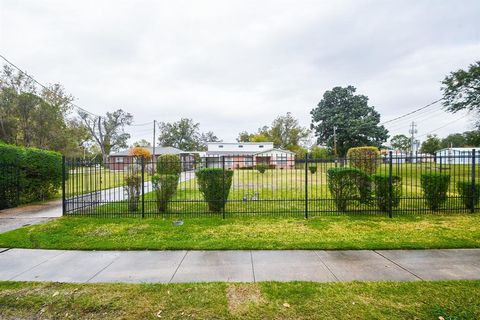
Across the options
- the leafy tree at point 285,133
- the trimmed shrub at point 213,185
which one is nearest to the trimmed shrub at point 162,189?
the trimmed shrub at point 213,185

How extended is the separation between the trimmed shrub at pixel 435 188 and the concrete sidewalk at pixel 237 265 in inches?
A: 144

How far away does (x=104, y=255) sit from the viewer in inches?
173

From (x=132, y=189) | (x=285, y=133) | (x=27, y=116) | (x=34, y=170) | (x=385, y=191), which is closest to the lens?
(x=385, y=191)

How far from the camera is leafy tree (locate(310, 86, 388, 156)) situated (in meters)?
40.1

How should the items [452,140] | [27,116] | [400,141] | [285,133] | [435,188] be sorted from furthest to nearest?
1. [400,141]
2. [452,140]
3. [285,133]
4. [27,116]
5. [435,188]

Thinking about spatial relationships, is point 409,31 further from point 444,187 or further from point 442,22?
point 444,187

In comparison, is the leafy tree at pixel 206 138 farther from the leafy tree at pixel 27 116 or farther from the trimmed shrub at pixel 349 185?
the trimmed shrub at pixel 349 185

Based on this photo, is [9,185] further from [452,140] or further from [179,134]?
[452,140]

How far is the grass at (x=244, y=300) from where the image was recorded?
8.48ft

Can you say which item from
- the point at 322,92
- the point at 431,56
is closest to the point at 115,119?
the point at 322,92

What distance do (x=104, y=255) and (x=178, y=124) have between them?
60.5 metres

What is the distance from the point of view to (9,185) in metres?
8.76

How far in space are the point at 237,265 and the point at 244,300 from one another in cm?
105

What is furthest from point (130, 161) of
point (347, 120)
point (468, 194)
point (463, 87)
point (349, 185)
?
point (347, 120)
